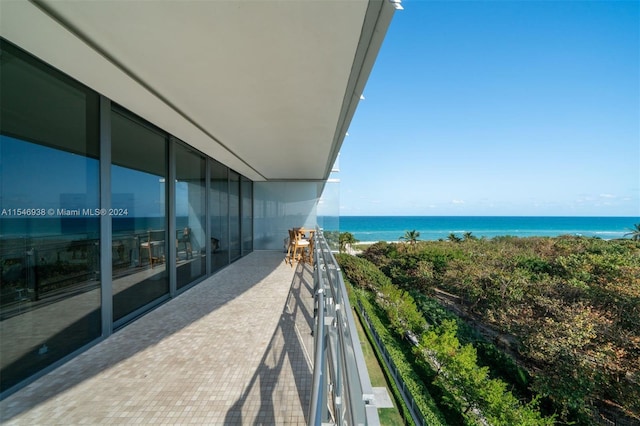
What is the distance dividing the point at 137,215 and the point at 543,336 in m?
9.45

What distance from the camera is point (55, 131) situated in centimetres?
234

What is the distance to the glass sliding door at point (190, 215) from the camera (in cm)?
444

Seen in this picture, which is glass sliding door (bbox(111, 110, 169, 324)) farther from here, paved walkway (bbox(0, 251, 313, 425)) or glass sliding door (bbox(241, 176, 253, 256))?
glass sliding door (bbox(241, 176, 253, 256))

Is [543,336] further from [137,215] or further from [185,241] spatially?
[137,215]

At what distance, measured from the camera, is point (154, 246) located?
380 centimetres

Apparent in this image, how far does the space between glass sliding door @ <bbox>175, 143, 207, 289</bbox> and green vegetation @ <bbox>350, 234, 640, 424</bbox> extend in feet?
19.4

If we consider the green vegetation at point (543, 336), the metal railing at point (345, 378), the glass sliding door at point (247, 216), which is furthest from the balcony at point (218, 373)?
the green vegetation at point (543, 336)

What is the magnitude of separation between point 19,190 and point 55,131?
→ 1.85ft

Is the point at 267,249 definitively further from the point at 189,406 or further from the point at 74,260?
A: the point at 189,406

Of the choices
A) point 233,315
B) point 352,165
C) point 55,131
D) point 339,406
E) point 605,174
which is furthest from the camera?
point 352,165

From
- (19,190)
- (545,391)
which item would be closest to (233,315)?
(19,190)

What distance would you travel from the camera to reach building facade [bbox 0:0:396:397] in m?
1.80

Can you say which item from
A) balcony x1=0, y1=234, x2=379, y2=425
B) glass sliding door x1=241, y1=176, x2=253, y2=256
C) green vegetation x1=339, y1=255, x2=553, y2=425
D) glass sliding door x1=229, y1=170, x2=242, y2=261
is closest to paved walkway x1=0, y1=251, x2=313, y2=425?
balcony x1=0, y1=234, x2=379, y2=425

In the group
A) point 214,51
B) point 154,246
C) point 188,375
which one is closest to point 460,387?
point 188,375
